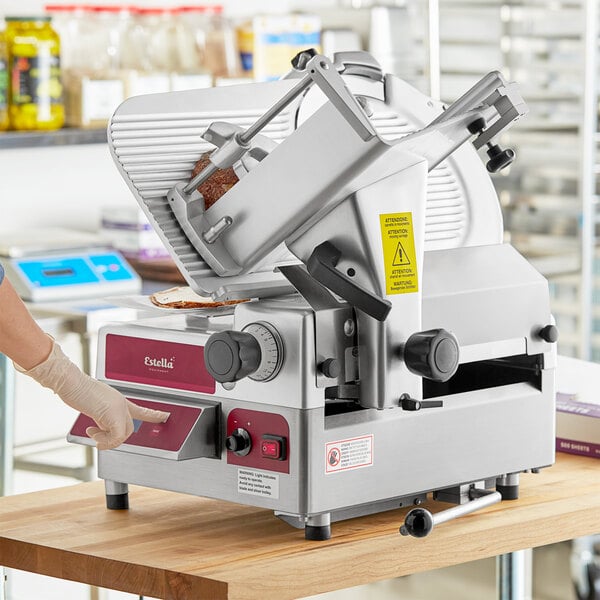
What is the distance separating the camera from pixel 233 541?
5.32 ft

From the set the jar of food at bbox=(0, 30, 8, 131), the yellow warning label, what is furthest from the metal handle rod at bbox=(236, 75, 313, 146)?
the jar of food at bbox=(0, 30, 8, 131)

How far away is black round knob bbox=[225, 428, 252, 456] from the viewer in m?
1.62

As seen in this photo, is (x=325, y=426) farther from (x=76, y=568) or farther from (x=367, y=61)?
(x=367, y=61)

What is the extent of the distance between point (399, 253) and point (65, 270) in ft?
6.26

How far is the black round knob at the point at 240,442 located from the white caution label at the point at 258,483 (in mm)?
26

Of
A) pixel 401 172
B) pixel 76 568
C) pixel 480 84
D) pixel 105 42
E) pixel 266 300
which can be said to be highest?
pixel 105 42

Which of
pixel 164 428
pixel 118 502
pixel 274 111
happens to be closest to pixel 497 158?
pixel 274 111

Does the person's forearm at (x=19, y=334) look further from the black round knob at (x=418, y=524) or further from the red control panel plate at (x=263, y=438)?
the black round knob at (x=418, y=524)

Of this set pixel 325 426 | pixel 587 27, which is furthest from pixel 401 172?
pixel 587 27

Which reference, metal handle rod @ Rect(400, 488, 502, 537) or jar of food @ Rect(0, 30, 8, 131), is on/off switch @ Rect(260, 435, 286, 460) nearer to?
metal handle rod @ Rect(400, 488, 502, 537)

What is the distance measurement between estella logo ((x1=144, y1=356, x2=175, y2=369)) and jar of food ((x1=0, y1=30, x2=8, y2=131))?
72.8 inches

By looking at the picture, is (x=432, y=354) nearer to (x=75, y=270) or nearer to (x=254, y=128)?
(x=254, y=128)

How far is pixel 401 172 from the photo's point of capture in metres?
1.58

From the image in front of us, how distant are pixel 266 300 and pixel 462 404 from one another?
0.30 meters
